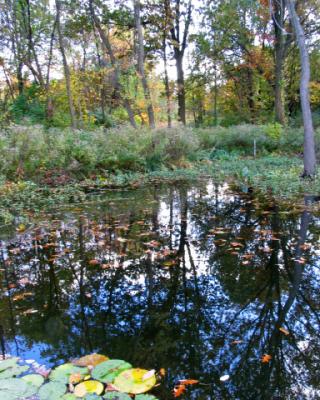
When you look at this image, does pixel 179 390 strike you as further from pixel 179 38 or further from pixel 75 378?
pixel 179 38

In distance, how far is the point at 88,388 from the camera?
77.7 inches

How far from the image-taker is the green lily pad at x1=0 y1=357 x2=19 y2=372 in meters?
2.20

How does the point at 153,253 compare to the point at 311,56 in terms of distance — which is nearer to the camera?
the point at 153,253

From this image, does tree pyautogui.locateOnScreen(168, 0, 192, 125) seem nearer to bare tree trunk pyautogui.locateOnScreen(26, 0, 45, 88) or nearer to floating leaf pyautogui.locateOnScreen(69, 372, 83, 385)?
bare tree trunk pyautogui.locateOnScreen(26, 0, 45, 88)

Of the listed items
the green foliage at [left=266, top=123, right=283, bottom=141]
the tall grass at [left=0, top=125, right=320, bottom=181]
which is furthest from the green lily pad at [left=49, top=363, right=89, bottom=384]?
the green foliage at [left=266, top=123, right=283, bottom=141]

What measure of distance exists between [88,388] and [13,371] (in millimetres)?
564

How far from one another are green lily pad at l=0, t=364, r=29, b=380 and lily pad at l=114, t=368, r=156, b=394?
2.19 ft

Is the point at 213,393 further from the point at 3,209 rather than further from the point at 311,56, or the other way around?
the point at 311,56

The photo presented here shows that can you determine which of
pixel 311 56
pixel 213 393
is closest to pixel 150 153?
pixel 213 393

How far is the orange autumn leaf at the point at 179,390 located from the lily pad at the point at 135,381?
14 centimetres

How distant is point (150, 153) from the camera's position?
492 inches

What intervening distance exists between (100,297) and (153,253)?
50.6 inches

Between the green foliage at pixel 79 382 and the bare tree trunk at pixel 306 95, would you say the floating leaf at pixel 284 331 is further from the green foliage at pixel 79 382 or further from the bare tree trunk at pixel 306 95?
the bare tree trunk at pixel 306 95

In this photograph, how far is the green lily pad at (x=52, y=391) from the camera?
6.17 feet
